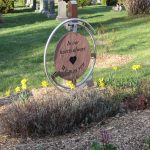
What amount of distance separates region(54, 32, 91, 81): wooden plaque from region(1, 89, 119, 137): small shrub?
0.84 m

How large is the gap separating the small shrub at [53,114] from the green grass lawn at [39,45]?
296 centimetres

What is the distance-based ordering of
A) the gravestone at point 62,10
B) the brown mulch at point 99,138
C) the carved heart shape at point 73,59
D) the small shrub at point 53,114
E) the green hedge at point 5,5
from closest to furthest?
the brown mulch at point 99,138 < the small shrub at point 53,114 < the carved heart shape at point 73,59 < the gravestone at point 62,10 < the green hedge at point 5,5

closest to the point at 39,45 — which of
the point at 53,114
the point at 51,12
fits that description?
the point at 53,114

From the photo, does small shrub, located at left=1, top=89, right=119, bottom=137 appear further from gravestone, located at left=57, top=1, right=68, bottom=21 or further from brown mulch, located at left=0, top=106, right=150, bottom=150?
gravestone, located at left=57, top=1, right=68, bottom=21

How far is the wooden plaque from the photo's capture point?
632cm

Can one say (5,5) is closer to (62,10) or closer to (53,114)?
(62,10)

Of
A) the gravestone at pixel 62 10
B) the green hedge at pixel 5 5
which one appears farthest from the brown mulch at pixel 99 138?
the green hedge at pixel 5 5

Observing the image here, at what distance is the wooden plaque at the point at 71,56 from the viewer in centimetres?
632

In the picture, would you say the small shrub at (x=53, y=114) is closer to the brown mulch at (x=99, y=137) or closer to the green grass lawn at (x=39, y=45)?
the brown mulch at (x=99, y=137)

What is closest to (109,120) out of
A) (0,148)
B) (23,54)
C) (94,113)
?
(94,113)

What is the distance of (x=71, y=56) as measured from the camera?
6473 mm

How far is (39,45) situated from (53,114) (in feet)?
28.8

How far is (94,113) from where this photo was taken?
5477 mm

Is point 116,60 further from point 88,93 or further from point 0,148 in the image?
point 0,148
